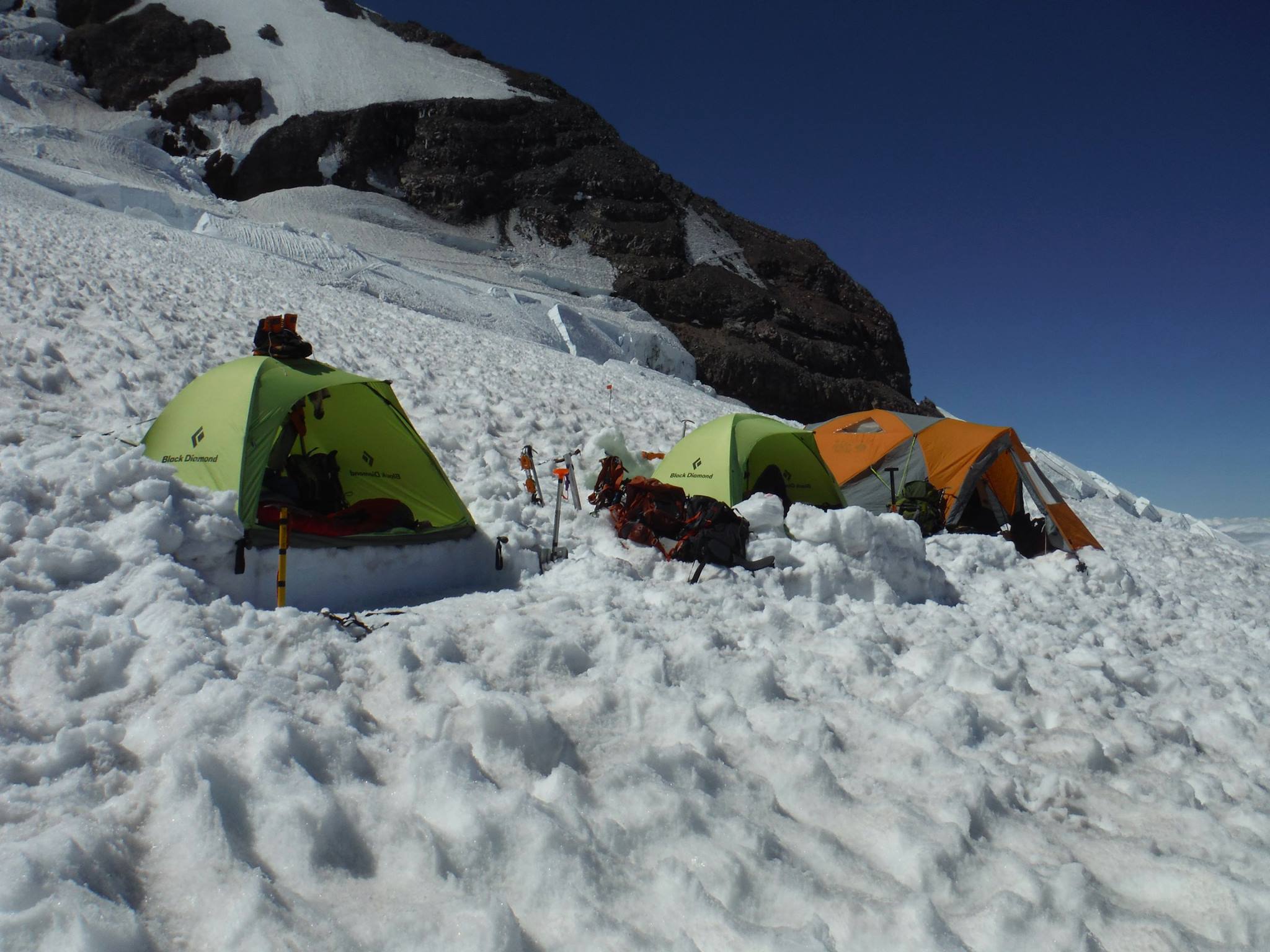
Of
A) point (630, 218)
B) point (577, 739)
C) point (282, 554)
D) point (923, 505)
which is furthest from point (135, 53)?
point (577, 739)

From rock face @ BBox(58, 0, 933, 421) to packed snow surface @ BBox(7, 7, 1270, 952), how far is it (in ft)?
151

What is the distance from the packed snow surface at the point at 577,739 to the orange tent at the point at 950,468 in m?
2.37

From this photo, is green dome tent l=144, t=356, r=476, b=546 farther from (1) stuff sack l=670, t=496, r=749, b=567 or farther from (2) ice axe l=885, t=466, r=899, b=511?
(2) ice axe l=885, t=466, r=899, b=511

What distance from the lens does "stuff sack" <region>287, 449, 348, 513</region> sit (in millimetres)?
5988

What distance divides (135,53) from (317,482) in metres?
77.0

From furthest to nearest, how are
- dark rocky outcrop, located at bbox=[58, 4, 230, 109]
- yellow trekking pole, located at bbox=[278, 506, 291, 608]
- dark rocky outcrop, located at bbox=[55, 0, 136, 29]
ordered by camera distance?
dark rocky outcrop, located at bbox=[55, 0, 136, 29], dark rocky outcrop, located at bbox=[58, 4, 230, 109], yellow trekking pole, located at bbox=[278, 506, 291, 608]

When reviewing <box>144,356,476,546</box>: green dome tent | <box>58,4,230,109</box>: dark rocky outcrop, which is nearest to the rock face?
<box>58,4,230,109</box>: dark rocky outcrop

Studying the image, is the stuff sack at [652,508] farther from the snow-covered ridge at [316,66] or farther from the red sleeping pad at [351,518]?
the snow-covered ridge at [316,66]

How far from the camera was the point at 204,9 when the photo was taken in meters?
66.6

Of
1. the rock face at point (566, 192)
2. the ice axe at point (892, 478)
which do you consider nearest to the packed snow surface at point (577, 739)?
the ice axe at point (892, 478)

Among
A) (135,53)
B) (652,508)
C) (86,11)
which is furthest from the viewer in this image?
(86,11)

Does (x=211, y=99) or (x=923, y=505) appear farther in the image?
(x=211, y=99)

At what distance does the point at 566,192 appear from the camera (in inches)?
2397

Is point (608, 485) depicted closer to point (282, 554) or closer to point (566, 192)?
point (282, 554)
